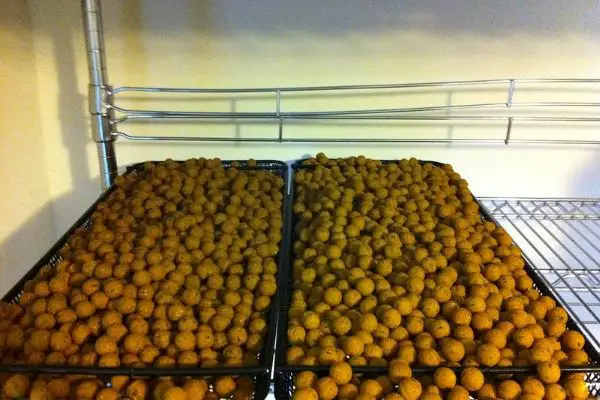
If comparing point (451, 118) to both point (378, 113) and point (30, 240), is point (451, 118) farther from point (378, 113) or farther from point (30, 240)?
point (30, 240)

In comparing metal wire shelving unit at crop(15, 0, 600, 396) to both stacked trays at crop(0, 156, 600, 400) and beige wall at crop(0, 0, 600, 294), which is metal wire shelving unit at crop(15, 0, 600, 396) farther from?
stacked trays at crop(0, 156, 600, 400)

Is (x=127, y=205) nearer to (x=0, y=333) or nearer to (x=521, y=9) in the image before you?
(x=0, y=333)

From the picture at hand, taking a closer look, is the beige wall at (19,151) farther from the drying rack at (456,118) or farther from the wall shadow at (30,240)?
the drying rack at (456,118)

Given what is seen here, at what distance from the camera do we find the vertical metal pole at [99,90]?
1.20 meters

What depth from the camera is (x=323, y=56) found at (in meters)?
1.42

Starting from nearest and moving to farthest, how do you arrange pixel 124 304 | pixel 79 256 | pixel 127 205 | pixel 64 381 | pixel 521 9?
pixel 64 381 < pixel 124 304 < pixel 79 256 < pixel 127 205 < pixel 521 9

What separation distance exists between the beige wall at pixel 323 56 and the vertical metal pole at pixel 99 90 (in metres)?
0.18

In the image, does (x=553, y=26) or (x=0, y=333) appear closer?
(x=0, y=333)

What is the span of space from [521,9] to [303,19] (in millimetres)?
602

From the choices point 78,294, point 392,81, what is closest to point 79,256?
point 78,294

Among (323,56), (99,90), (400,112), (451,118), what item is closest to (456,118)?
(451,118)

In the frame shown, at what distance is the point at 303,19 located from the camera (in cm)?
138

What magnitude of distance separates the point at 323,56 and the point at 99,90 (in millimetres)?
620

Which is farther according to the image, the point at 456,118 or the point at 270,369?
the point at 456,118
